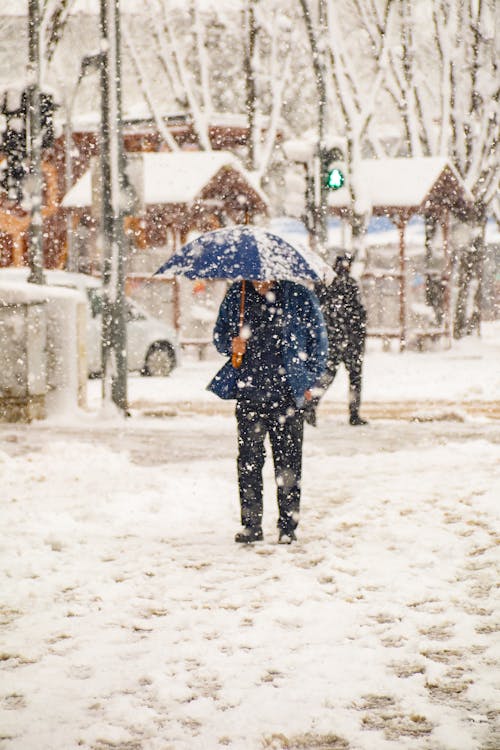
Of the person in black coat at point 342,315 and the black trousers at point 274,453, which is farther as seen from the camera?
the person in black coat at point 342,315

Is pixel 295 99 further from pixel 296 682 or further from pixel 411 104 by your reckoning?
pixel 296 682

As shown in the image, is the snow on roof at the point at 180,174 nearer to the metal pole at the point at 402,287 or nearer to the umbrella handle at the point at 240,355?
the metal pole at the point at 402,287

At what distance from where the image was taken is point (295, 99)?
4188cm

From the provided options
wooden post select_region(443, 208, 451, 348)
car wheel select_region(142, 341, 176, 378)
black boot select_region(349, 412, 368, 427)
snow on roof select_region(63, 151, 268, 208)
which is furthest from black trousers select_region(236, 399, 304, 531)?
wooden post select_region(443, 208, 451, 348)

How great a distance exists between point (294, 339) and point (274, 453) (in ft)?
2.47

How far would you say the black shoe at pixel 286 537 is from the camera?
22.4 ft

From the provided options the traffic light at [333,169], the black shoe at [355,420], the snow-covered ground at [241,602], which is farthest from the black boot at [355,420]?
the traffic light at [333,169]

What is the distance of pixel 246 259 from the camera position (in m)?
6.55

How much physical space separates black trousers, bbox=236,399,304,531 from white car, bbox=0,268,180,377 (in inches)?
406

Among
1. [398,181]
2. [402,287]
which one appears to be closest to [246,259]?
[402,287]

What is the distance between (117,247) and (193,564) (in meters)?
7.12

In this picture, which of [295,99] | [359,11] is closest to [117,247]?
[359,11]

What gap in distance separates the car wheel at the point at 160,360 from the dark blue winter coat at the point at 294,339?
12065mm

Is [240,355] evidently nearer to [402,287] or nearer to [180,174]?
[180,174]
